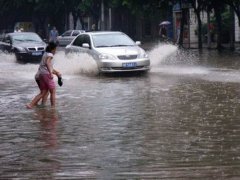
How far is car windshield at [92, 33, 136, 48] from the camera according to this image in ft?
71.5

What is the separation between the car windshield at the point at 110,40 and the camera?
71.5 ft

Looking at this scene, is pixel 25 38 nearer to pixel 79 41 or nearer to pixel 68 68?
pixel 79 41

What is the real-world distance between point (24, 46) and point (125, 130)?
2112cm

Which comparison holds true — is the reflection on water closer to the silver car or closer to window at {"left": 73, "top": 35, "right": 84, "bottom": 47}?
the silver car

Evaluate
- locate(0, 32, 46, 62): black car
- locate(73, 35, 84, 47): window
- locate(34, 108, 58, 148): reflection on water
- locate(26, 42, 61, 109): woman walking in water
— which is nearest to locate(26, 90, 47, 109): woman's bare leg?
locate(26, 42, 61, 109): woman walking in water

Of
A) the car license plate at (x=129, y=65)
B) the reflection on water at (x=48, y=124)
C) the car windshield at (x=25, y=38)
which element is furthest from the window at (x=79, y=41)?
the reflection on water at (x=48, y=124)

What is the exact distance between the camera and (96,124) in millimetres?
10773

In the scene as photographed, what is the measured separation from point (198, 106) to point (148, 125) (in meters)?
2.54

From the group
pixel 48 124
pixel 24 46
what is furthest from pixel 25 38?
pixel 48 124

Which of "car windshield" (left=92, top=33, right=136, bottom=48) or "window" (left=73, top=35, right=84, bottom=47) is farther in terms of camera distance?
"window" (left=73, top=35, right=84, bottom=47)

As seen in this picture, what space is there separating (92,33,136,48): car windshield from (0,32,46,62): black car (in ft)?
26.7

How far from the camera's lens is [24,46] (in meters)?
30.5

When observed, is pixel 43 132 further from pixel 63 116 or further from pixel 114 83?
pixel 114 83

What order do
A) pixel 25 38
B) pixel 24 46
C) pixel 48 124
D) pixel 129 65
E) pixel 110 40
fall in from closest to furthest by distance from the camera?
1. pixel 48 124
2. pixel 129 65
3. pixel 110 40
4. pixel 24 46
5. pixel 25 38
